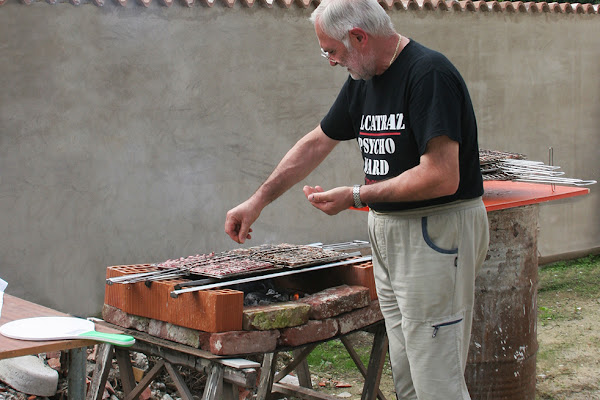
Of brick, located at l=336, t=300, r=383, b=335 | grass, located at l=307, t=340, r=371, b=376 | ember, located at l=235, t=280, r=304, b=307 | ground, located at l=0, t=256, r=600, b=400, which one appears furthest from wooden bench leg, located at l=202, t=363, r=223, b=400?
grass, located at l=307, t=340, r=371, b=376

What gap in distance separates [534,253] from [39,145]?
395 centimetres

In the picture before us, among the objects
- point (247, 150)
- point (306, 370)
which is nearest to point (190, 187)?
point (247, 150)

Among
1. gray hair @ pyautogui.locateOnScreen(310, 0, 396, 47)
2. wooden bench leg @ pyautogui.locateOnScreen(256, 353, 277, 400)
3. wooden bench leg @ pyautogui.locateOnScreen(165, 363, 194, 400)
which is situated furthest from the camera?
wooden bench leg @ pyautogui.locateOnScreen(256, 353, 277, 400)

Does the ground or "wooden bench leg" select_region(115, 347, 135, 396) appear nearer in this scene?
"wooden bench leg" select_region(115, 347, 135, 396)

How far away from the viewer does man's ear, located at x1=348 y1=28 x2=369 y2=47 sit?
3010mm

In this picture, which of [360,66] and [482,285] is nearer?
[360,66]

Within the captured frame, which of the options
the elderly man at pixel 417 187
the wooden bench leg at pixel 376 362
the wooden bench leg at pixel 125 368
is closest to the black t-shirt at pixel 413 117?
the elderly man at pixel 417 187

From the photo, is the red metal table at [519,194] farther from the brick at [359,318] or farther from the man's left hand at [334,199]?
the man's left hand at [334,199]

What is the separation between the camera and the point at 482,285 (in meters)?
4.34

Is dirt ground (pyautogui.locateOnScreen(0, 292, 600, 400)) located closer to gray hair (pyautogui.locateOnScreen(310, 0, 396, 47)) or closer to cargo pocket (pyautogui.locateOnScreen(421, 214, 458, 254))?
cargo pocket (pyautogui.locateOnScreen(421, 214, 458, 254))

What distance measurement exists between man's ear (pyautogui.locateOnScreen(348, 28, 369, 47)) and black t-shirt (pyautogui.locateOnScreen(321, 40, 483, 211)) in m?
0.16

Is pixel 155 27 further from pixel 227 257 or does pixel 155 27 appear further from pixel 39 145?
pixel 227 257

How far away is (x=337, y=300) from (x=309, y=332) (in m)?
0.23

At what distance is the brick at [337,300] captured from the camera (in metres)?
3.60
